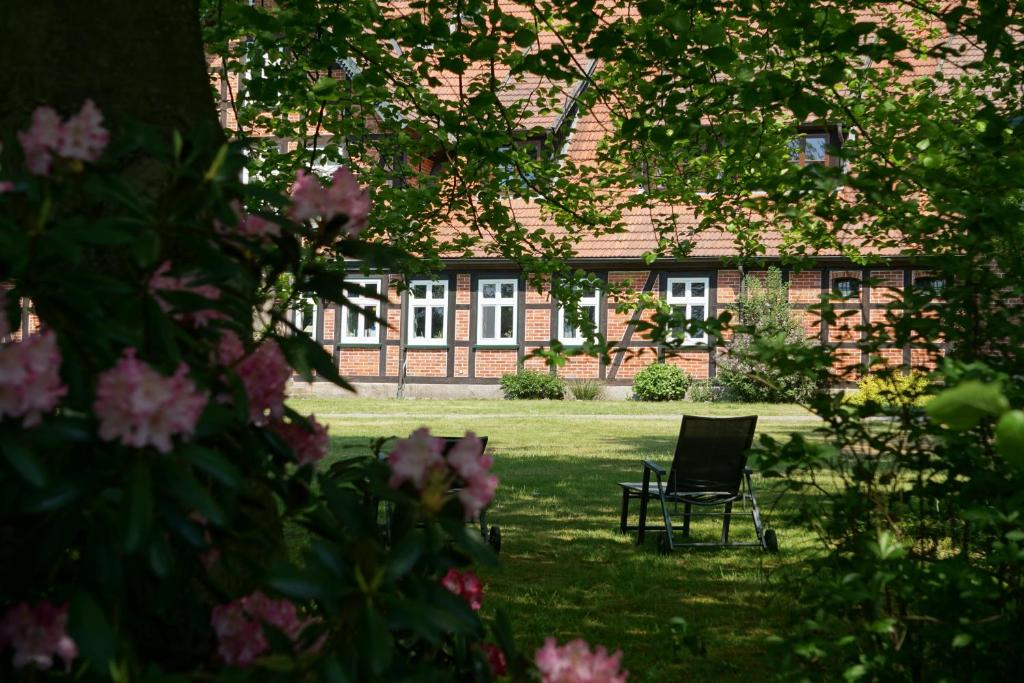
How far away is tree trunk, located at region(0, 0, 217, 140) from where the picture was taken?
6.89ft

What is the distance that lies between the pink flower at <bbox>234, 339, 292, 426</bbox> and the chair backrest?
20.1ft

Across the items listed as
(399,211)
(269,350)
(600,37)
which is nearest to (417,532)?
(269,350)

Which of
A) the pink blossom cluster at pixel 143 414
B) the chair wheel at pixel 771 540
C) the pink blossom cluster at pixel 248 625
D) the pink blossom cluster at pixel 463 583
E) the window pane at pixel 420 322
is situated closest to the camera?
the pink blossom cluster at pixel 143 414

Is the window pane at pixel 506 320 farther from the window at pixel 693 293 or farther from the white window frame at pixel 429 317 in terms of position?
the window at pixel 693 293

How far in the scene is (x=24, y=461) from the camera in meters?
1.19

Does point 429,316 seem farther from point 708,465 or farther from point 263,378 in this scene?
point 263,378

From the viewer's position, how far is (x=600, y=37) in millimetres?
4598

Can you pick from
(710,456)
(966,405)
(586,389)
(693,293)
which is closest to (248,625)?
(966,405)

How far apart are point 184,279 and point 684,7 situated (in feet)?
11.6

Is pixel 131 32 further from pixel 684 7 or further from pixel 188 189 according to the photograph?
pixel 684 7

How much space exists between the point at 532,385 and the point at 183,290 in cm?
2306

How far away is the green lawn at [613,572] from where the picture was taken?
16.1ft

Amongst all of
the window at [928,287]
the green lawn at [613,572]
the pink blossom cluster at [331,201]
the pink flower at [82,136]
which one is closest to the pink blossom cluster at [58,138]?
the pink flower at [82,136]

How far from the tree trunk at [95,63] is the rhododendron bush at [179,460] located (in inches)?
17.9
